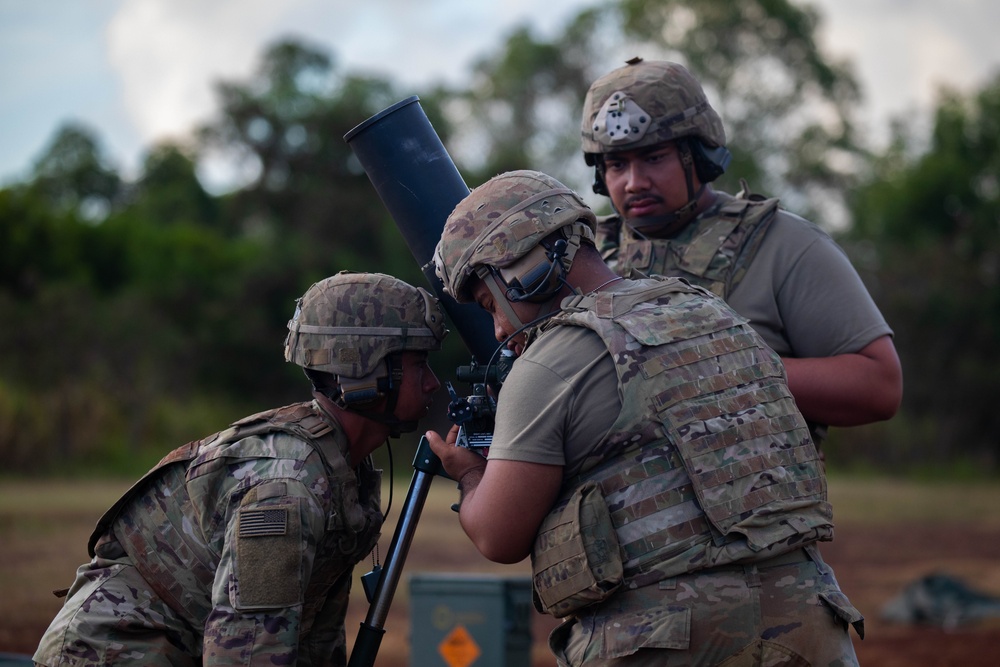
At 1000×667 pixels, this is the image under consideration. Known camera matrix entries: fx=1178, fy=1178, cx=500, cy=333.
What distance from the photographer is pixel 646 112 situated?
416 cm

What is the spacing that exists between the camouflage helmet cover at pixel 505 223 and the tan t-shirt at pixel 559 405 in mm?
342

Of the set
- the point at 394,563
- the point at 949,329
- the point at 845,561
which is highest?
the point at 394,563

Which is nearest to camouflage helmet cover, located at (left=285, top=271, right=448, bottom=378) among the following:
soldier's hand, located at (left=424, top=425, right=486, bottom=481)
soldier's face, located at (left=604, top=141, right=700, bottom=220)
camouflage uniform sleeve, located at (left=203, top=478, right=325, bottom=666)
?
soldier's hand, located at (left=424, top=425, right=486, bottom=481)

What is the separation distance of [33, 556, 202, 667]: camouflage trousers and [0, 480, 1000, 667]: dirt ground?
8.08 ft

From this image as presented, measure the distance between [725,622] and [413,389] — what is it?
136cm

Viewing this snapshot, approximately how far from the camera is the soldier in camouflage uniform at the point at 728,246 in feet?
13.1

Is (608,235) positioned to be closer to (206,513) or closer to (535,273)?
(535,273)

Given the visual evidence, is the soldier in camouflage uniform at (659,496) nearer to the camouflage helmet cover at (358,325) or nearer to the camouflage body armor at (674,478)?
the camouflage body armor at (674,478)

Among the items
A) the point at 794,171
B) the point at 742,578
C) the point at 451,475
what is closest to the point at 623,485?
the point at 742,578

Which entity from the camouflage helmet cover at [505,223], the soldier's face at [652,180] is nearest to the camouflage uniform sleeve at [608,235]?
the soldier's face at [652,180]

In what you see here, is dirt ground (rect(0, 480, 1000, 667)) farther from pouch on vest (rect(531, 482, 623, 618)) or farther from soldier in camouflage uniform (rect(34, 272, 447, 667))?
pouch on vest (rect(531, 482, 623, 618))

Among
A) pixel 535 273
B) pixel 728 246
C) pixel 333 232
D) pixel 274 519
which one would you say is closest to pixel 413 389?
pixel 274 519

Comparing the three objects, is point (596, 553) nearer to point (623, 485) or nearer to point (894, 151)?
point (623, 485)

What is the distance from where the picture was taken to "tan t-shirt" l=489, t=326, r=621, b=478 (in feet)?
9.77
